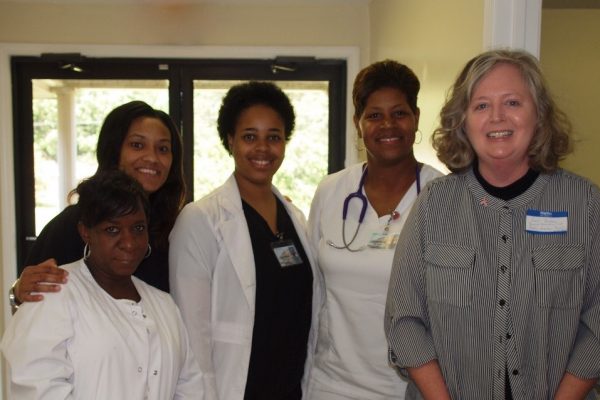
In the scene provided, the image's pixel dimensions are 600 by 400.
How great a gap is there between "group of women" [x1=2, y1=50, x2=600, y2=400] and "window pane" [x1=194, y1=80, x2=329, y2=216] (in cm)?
213

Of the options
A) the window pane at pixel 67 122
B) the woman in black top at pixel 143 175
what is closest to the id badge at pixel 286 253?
the woman in black top at pixel 143 175

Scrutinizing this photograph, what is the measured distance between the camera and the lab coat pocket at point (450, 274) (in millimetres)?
1339

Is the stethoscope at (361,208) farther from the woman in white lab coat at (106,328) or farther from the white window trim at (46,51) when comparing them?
the white window trim at (46,51)

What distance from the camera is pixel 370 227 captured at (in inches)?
73.4

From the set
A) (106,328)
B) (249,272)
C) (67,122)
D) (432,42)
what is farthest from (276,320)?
(67,122)

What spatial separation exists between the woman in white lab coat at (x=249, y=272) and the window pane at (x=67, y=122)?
2290 mm

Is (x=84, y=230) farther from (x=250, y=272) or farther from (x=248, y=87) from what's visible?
(x=248, y=87)

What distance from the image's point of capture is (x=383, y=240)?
181 cm

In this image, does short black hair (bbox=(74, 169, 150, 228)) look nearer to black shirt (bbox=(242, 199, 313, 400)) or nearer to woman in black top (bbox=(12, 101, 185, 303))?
woman in black top (bbox=(12, 101, 185, 303))

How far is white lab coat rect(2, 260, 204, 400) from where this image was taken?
1.28 meters

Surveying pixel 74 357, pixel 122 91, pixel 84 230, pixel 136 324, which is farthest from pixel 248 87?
pixel 122 91

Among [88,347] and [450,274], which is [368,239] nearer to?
[450,274]

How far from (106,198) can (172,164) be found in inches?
21.2

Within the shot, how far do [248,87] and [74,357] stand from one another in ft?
3.35
